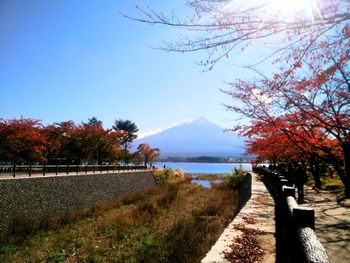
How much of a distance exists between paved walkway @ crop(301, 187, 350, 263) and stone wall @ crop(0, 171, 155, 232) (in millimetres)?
15268

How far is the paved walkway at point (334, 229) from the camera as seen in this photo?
6477mm

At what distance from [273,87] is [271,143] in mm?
8844

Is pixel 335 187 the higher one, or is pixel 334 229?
pixel 335 187

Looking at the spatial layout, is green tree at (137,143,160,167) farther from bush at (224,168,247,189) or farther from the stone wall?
bush at (224,168,247,189)

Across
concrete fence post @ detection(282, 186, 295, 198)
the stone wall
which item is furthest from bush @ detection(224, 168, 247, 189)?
concrete fence post @ detection(282, 186, 295, 198)

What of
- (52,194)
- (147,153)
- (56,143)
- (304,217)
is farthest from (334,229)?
(147,153)

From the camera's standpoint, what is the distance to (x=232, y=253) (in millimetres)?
5793

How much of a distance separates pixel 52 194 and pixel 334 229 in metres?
19.3

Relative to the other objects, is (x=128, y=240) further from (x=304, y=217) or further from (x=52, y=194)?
(x=304, y=217)

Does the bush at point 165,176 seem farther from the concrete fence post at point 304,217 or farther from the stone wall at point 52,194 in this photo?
the concrete fence post at point 304,217

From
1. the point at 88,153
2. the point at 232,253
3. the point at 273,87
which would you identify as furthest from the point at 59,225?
the point at 88,153

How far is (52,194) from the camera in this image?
2289 centimetres

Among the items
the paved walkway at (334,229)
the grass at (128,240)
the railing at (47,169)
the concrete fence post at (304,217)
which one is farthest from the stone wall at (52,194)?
the concrete fence post at (304,217)

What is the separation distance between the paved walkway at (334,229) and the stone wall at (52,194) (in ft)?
50.1
